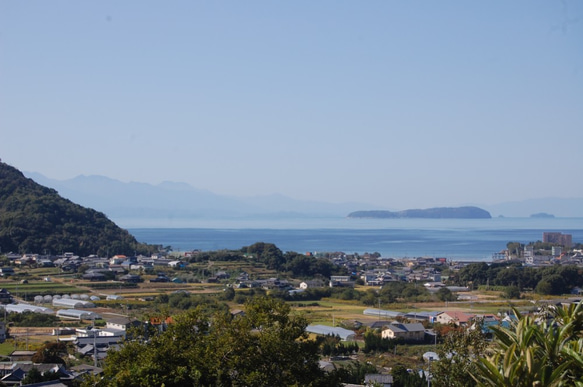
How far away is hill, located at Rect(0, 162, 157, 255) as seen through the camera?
40.7m

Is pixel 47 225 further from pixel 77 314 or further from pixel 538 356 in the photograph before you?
pixel 538 356

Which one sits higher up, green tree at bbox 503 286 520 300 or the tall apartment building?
the tall apartment building

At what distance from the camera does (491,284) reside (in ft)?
112

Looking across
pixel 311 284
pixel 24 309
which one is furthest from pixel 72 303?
pixel 311 284

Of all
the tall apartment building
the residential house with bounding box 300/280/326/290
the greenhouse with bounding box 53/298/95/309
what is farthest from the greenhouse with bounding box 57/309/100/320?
the tall apartment building

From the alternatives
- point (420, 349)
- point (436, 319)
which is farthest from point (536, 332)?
point (436, 319)

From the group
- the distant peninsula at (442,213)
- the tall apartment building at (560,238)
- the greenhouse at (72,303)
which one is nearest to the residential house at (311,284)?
the greenhouse at (72,303)

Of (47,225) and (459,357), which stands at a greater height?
(47,225)

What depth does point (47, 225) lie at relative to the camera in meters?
43.0

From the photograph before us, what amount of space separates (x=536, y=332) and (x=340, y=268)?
1353 inches

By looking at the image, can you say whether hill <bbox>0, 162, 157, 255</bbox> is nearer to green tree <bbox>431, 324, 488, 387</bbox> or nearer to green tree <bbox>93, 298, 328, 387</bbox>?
green tree <bbox>93, 298, 328, 387</bbox>

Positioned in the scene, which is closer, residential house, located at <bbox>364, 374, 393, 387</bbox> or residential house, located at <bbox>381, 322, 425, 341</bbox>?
residential house, located at <bbox>364, 374, 393, 387</bbox>

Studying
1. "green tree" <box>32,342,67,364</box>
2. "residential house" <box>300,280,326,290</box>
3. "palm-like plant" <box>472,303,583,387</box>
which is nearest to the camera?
"palm-like plant" <box>472,303,583,387</box>

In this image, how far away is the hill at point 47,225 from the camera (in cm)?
4072
